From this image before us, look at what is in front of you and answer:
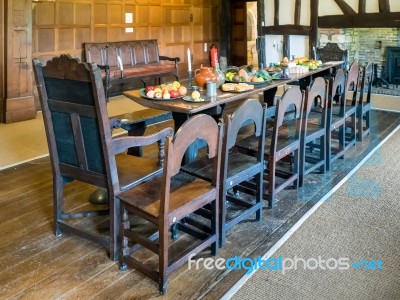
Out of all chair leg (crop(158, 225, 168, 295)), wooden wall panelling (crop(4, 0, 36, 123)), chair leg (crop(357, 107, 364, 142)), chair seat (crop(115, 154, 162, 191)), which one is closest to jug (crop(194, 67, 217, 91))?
chair seat (crop(115, 154, 162, 191))

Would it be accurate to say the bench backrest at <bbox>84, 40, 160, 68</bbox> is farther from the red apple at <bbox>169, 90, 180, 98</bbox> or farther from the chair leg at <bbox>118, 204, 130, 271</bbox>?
the chair leg at <bbox>118, 204, 130, 271</bbox>

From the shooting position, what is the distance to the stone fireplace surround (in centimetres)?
788

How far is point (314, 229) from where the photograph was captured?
9.34 feet

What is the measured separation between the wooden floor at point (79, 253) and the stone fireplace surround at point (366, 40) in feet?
17.2

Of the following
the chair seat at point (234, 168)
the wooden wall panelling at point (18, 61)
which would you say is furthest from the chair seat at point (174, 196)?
the wooden wall panelling at point (18, 61)

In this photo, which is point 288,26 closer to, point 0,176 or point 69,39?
point 69,39

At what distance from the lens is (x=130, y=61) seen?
Answer: 7.29 m

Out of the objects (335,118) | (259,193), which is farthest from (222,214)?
(335,118)

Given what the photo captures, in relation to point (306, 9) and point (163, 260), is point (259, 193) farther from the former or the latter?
point (306, 9)

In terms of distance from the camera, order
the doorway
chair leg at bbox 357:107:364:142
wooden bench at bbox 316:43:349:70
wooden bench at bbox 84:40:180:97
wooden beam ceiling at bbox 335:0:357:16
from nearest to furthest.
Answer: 1. chair leg at bbox 357:107:364:142
2. wooden bench at bbox 316:43:349:70
3. wooden bench at bbox 84:40:180:97
4. wooden beam ceiling at bbox 335:0:357:16
5. the doorway

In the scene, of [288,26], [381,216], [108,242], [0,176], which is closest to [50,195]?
[0,176]

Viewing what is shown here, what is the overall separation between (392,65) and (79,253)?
710 centimetres

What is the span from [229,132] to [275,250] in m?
0.77

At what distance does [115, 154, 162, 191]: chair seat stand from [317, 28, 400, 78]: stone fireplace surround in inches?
260
